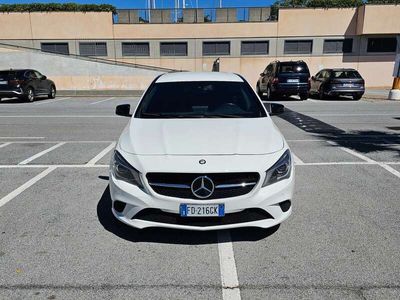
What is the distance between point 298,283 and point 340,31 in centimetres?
2967

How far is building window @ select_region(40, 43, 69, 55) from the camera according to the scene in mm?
29844

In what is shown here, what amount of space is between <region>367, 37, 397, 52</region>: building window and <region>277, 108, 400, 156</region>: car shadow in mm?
21273

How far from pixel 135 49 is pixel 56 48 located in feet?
21.3

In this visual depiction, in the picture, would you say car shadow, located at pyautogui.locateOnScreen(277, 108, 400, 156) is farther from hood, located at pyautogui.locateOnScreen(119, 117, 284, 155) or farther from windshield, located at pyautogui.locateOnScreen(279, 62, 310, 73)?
windshield, located at pyautogui.locateOnScreen(279, 62, 310, 73)

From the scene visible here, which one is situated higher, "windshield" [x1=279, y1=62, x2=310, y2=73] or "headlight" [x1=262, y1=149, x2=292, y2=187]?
"windshield" [x1=279, y1=62, x2=310, y2=73]

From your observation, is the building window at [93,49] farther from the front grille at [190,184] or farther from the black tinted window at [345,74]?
the front grille at [190,184]

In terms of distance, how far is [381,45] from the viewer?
29.1 meters

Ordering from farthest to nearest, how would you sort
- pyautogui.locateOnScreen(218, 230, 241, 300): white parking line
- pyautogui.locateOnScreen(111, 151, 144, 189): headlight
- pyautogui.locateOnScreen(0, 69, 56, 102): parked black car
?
pyautogui.locateOnScreen(0, 69, 56, 102): parked black car < pyautogui.locateOnScreen(111, 151, 144, 189): headlight < pyautogui.locateOnScreen(218, 230, 241, 300): white parking line

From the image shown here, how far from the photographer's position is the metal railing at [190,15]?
96.7ft

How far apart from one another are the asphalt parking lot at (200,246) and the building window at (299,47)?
2477cm

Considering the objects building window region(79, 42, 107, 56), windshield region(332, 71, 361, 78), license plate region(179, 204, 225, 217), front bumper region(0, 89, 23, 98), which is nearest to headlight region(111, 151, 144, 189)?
license plate region(179, 204, 225, 217)

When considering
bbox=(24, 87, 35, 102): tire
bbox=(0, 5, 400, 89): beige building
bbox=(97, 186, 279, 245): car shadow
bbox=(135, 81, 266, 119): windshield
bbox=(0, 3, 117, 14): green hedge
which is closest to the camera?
bbox=(97, 186, 279, 245): car shadow

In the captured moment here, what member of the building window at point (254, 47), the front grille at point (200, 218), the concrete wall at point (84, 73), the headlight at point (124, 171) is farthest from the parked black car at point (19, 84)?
the building window at point (254, 47)

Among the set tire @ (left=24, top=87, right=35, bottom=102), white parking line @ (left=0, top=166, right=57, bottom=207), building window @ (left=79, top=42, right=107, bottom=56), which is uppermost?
building window @ (left=79, top=42, right=107, bottom=56)
